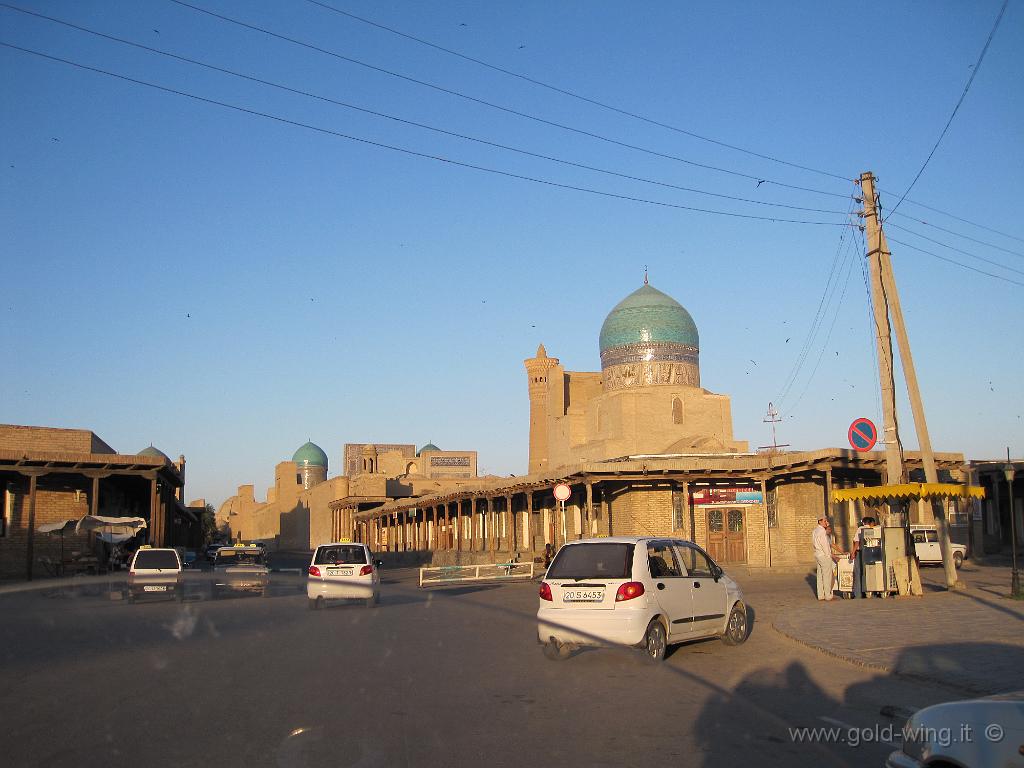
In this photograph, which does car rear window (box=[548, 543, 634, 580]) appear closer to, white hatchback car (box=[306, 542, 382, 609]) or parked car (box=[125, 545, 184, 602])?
white hatchback car (box=[306, 542, 382, 609])

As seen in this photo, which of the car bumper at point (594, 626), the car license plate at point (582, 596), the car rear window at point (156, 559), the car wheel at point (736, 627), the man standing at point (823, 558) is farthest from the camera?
the car rear window at point (156, 559)

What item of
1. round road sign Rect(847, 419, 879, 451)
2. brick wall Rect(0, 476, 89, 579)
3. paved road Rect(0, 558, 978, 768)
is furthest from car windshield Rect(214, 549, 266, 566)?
round road sign Rect(847, 419, 879, 451)

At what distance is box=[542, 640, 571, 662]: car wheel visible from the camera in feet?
38.6

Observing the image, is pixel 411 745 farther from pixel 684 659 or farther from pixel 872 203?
pixel 872 203

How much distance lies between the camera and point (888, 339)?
21375mm

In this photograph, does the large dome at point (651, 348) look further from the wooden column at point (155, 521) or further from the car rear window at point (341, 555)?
the car rear window at point (341, 555)

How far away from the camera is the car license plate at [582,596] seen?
37.7ft

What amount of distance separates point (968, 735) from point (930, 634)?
9449 mm

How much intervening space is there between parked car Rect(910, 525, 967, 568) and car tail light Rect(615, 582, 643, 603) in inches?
913

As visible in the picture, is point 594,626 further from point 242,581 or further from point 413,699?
point 242,581

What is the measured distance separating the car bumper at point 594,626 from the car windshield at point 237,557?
25.4 meters

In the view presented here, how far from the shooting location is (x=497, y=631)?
617 inches

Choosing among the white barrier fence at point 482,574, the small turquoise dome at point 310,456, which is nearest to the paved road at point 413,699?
the white barrier fence at point 482,574

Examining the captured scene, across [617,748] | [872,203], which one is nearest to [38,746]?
[617,748]
